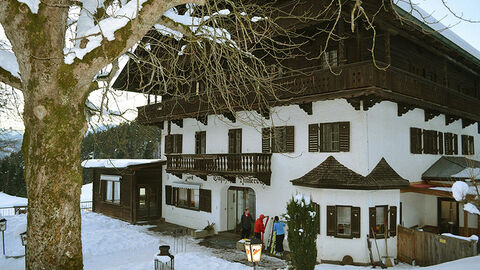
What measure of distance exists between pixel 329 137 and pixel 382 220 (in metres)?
3.77

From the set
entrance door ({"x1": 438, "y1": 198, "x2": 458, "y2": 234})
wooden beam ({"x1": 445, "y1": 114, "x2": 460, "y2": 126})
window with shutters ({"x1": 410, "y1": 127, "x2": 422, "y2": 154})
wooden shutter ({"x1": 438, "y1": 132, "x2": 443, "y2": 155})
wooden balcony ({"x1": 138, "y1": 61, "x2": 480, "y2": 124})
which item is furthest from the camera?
wooden beam ({"x1": 445, "y1": 114, "x2": 460, "y2": 126})

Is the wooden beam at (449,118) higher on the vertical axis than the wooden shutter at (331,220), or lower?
higher

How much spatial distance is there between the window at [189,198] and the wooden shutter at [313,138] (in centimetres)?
696

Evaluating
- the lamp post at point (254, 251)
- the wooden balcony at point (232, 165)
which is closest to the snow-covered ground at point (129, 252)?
the wooden balcony at point (232, 165)

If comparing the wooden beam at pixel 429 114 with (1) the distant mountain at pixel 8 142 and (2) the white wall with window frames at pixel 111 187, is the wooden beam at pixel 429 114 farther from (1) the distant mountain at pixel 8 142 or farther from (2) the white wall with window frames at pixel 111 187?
(1) the distant mountain at pixel 8 142

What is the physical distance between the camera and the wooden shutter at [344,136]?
13805 millimetres

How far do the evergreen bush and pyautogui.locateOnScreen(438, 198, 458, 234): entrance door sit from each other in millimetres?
10058

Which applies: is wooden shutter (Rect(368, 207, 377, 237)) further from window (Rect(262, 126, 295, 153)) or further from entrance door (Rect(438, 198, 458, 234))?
entrance door (Rect(438, 198, 458, 234))

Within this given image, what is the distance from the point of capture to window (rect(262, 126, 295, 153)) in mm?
15617

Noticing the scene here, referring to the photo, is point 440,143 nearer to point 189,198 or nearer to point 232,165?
point 232,165

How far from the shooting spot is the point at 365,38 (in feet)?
47.7

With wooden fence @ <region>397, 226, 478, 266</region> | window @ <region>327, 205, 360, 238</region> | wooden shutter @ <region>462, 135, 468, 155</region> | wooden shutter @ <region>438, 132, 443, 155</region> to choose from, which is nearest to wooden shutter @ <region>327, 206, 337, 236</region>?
window @ <region>327, 205, 360, 238</region>

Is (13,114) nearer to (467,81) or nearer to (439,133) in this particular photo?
(439,133)

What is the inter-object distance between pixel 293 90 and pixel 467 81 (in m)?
15.1
